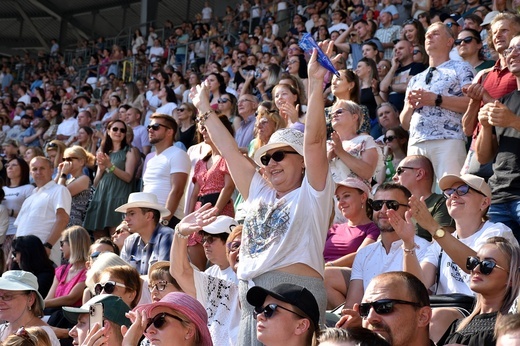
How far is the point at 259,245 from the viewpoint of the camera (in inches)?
174

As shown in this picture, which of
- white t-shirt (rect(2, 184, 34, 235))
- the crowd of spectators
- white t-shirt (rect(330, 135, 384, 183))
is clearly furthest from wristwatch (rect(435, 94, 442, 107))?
white t-shirt (rect(2, 184, 34, 235))

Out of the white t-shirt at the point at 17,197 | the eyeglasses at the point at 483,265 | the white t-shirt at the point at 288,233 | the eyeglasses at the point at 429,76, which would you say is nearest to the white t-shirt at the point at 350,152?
the eyeglasses at the point at 429,76

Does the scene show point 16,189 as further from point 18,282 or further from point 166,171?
point 18,282

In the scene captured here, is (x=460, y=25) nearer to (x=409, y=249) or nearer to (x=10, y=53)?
(x=409, y=249)

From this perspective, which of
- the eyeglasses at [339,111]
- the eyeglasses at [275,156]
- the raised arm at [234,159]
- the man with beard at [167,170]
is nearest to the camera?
the eyeglasses at [275,156]

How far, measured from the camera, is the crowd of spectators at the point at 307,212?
430 centimetres

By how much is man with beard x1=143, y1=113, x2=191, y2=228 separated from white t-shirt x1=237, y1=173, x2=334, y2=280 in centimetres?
378

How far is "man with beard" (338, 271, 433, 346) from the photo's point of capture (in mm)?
3852

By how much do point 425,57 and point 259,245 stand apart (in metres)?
5.40

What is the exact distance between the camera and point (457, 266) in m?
4.95

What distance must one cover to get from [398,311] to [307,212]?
0.78 metres

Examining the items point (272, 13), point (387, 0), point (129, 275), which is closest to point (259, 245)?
point (129, 275)

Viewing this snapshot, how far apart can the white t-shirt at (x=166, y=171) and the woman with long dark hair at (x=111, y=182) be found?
993 millimetres

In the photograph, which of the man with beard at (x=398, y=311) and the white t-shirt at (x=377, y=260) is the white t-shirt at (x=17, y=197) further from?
the man with beard at (x=398, y=311)
